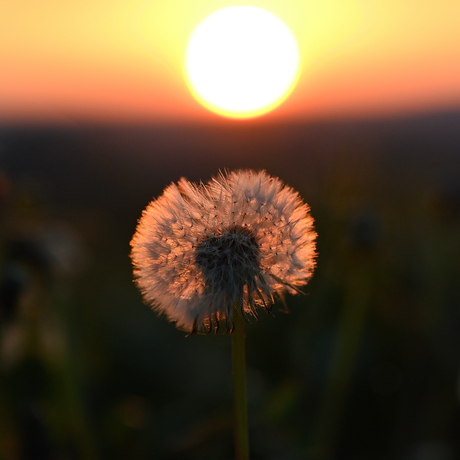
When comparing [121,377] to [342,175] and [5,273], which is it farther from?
[342,175]

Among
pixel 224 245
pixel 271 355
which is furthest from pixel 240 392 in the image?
pixel 271 355

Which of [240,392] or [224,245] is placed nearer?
[240,392]

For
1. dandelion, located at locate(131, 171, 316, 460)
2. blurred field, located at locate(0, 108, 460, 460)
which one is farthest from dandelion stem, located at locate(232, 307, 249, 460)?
blurred field, located at locate(0, 108, 460, 460)

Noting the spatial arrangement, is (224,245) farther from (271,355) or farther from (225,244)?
(271,355)

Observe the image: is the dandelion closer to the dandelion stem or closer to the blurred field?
the dandelion stem

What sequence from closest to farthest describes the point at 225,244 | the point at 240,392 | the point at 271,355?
1. the point at 240,392
2. the point at 225,244
3. the point at 271,355

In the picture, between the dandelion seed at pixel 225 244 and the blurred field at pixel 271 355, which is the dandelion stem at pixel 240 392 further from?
the blurred field at pixel 271 355
